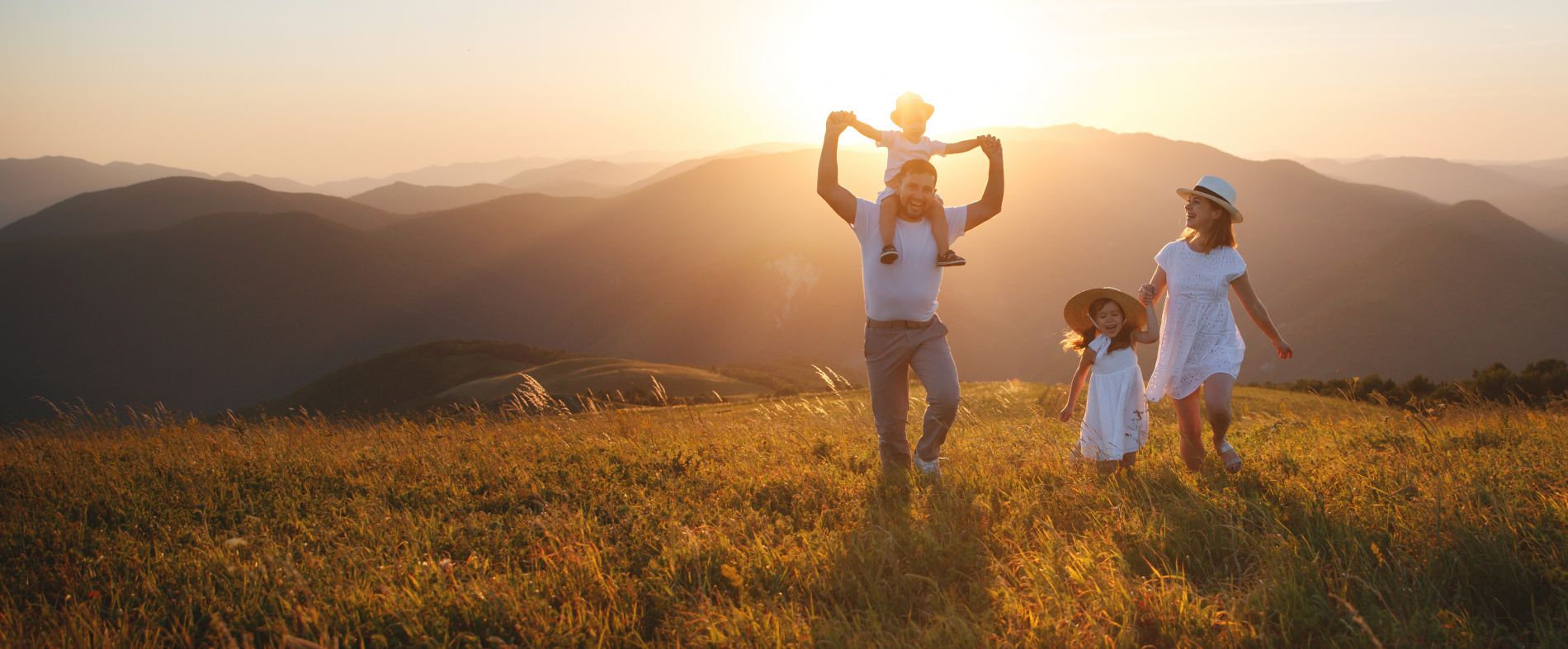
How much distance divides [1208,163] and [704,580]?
733ft

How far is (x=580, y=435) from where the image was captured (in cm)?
779

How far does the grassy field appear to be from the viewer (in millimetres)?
2887

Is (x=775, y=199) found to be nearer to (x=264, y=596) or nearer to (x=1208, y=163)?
(x=1208, y=163)

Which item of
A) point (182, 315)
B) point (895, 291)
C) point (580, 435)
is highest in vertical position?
point (895, 291)

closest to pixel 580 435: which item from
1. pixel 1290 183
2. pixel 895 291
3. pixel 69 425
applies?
pixel 895 291

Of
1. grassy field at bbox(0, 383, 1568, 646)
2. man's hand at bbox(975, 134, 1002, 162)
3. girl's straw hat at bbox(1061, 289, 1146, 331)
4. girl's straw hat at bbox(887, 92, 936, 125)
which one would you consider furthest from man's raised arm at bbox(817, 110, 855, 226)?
grassy field at bbox(0, 383, 1568, 646)

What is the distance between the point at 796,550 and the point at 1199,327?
3291mm

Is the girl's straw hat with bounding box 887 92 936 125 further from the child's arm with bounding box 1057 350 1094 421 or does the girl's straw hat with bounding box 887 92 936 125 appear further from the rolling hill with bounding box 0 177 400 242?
the rolling hill with bounding box 0 177 400 242

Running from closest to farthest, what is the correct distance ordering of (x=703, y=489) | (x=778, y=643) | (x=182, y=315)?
1. (x=778, y=643)
2. (x=703, y=489)
3. (x=182, y=315)

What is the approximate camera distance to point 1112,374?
212 inches

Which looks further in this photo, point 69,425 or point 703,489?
point 69,425

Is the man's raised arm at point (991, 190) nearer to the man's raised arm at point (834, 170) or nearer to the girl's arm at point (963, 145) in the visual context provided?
the girl's arm at point (963, 145)

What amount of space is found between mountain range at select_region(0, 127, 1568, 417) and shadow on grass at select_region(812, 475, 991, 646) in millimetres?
76541

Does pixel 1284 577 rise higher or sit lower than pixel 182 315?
higher
